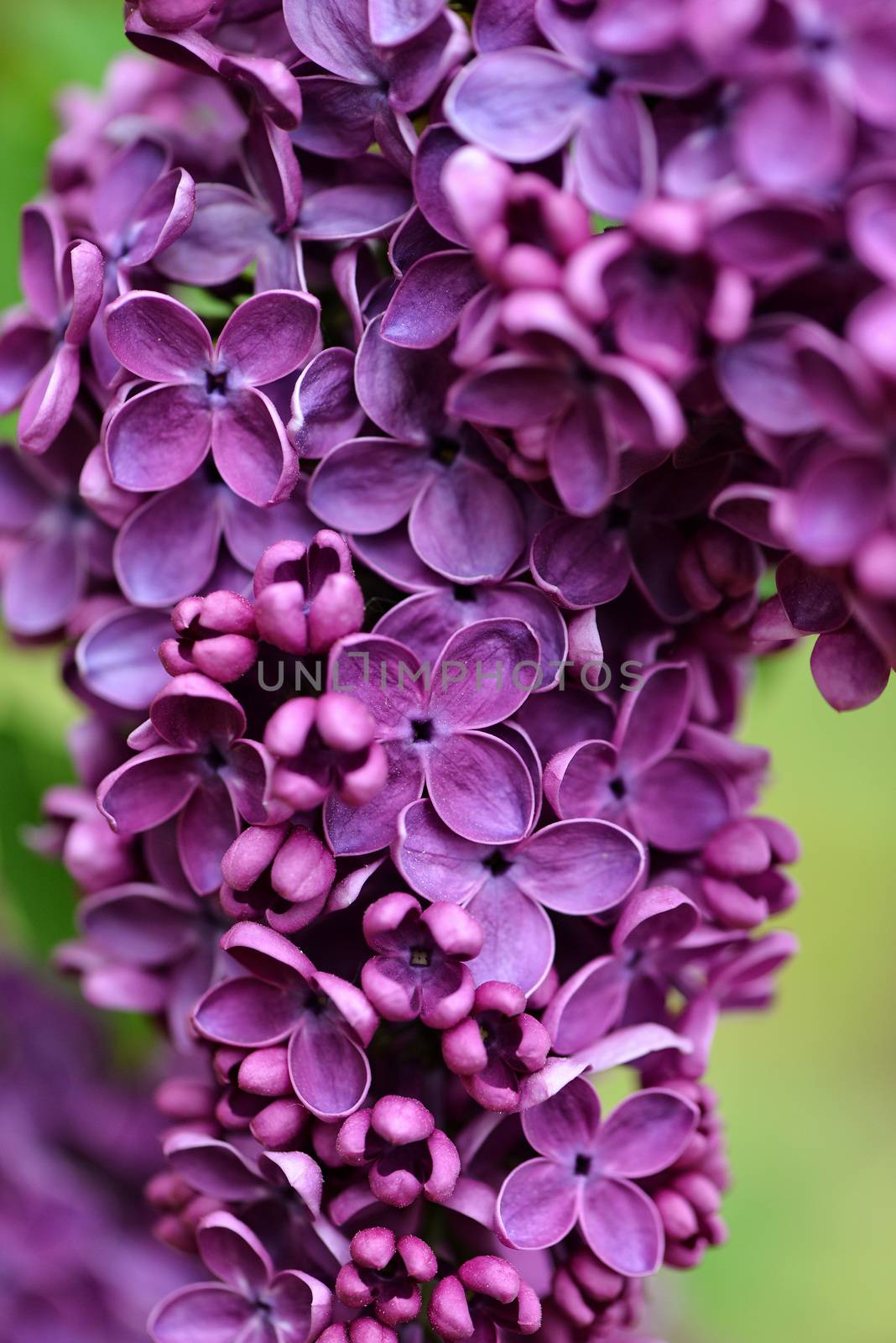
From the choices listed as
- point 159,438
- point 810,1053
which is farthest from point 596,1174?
point 810,1053

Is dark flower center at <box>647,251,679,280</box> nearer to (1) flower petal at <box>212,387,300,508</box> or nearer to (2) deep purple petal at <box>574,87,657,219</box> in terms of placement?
(2) deep purple petal at <box>574,87,657,219</box>

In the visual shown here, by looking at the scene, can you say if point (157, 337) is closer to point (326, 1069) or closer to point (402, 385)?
point (402, 385)

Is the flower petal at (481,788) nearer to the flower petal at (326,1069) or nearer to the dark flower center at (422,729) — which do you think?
the dark flower center at (422,729)

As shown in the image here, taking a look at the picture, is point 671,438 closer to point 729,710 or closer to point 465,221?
point 465,221

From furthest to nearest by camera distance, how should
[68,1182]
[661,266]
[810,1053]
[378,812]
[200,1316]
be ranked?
[810,1053]
[68,1182]
[200,1316]
[378,812]
[661,266]

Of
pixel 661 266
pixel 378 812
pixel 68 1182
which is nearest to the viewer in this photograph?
pixel 661 266

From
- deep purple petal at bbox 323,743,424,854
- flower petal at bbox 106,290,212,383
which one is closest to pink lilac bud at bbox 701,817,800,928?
deep purple petal at bbox 323,743,424,854
